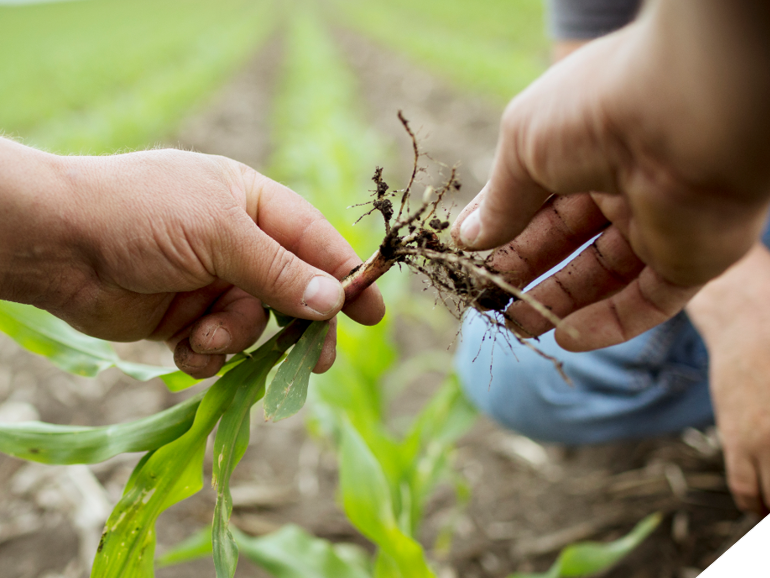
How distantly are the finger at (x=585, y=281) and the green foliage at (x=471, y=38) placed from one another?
502cm

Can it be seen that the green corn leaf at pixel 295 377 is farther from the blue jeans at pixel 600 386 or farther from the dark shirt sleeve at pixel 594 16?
the dark shirt sleeve at pixel 594 16

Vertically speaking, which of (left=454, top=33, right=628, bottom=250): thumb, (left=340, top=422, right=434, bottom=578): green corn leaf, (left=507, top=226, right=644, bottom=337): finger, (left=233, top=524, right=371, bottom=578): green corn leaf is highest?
(left=454, top=33, right=628, bottom=250): thumb

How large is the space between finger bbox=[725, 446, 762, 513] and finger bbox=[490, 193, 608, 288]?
0.64 metres

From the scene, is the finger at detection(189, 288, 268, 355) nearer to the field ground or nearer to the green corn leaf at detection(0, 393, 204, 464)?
the green corn leaf at detection(0, 393, 204, 464)

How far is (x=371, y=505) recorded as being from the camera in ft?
3.60

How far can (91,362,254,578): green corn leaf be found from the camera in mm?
764

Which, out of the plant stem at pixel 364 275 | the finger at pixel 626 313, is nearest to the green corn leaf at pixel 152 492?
the plant stem at pixel 364 275

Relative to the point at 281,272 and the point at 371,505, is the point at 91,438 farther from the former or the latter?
the point at 371,505

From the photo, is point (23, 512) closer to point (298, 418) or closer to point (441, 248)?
point (298, 418)

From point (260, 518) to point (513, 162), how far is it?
155 cm

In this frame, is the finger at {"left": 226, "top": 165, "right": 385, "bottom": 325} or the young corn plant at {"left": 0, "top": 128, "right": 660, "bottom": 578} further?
the finger at {"left": 226, "top": 165, "right": 385, "bottom": 325}

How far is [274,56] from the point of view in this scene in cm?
1307

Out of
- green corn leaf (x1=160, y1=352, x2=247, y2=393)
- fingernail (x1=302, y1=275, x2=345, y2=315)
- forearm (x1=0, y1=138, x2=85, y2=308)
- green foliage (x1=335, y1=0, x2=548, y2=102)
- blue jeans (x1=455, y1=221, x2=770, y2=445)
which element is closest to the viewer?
forearm (x1=0, y1=138, x2=85, y2=308)

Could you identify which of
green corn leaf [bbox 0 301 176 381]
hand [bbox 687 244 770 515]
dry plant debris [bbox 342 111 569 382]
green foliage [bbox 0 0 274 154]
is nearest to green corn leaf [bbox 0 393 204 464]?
green corn leaf [bbox 0 301 176 381]
